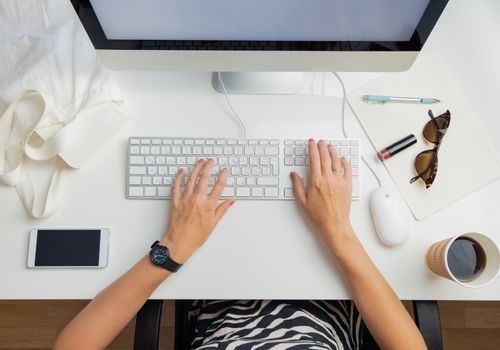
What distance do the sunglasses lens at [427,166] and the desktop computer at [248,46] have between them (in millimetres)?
109

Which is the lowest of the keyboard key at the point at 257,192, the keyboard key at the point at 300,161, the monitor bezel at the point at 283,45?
the keyboard key at the point at 257,192

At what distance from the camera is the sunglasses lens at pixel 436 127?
812mm

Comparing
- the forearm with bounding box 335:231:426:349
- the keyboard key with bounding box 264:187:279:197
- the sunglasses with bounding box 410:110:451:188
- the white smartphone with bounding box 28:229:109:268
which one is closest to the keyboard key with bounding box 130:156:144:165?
the white smartphone with bounding box 28:229:109:268

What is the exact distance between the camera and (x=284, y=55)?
0.70m

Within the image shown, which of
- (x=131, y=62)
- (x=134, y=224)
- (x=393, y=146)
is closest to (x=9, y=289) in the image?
(x=134, y=224)

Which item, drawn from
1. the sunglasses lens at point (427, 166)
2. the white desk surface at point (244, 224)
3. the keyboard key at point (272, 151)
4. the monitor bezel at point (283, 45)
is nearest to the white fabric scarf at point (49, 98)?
the white desk surface at point (244, 224)

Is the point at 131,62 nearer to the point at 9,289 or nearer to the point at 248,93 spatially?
the point at 248,93

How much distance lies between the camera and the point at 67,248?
2.54 feet

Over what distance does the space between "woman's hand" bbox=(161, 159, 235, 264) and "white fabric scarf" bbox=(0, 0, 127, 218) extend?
175 mm

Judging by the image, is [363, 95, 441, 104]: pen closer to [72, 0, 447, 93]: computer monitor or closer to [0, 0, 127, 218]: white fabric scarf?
[72, 0, 447, 93]: computer monitor

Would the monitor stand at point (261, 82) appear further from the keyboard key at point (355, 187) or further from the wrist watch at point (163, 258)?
the wrist watch at point (163, 258)

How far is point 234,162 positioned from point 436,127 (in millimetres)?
372

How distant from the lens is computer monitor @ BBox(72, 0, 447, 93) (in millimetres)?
618

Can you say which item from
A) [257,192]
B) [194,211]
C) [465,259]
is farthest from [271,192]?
[465,259]
